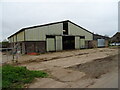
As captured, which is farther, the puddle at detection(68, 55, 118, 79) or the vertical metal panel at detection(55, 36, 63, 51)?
the vertical metal panel at detection(55, 36, 63, 51)

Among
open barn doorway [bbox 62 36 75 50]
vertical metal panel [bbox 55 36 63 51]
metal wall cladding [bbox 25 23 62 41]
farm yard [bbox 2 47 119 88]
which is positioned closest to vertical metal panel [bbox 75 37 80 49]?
open barn doorway [bbox 62 36 75 50]

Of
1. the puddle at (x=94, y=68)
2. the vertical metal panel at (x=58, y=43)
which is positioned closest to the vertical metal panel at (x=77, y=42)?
the vertical metal panel at (x=58, y=43)

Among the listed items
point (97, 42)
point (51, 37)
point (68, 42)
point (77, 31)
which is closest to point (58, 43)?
point (51, 37)

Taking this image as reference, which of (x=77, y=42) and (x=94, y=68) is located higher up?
(x=77, y=42)

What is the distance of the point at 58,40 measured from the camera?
26.2m

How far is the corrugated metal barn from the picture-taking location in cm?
2242

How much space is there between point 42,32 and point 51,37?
2089mm

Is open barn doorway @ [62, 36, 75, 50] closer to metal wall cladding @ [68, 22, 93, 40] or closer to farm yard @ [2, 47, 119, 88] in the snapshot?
metal wall cladding @ [68, 22, 93, 40]

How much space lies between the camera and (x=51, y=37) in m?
25.1

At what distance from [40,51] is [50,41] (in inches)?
109

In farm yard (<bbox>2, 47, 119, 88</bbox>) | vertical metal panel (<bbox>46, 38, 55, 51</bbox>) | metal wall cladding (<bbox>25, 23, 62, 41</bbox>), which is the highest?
metal wall cladding (<bbox>25, 23, 62, 41</bbox>)

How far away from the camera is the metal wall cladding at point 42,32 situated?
22.3 metres

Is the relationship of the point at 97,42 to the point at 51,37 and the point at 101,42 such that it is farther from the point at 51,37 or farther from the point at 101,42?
the point at 51,37

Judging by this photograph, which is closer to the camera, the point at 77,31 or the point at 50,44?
the point at 50,44
